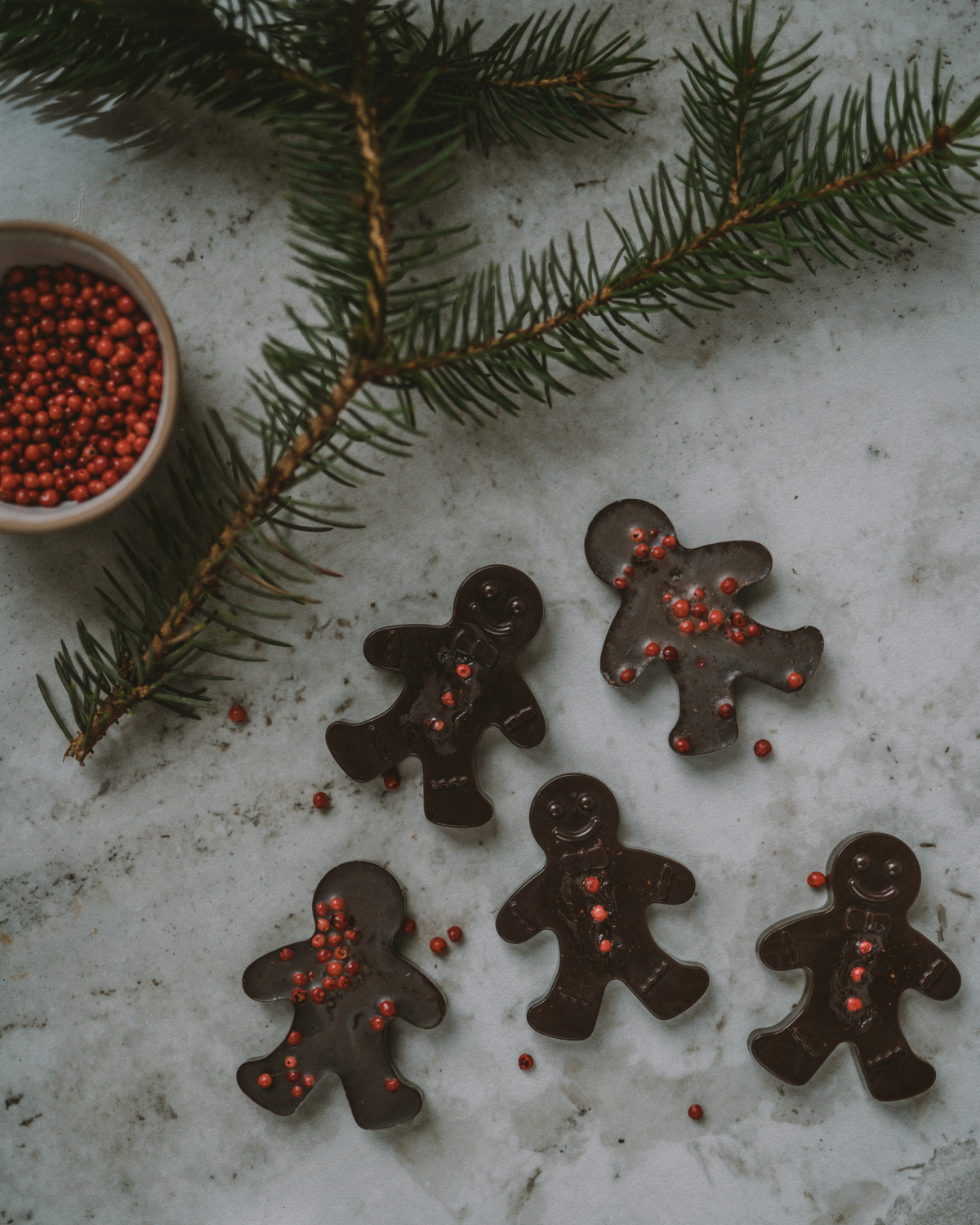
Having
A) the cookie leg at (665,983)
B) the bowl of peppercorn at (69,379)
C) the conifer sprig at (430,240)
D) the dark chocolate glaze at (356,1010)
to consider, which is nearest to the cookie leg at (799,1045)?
the cookie leg at (665,983)

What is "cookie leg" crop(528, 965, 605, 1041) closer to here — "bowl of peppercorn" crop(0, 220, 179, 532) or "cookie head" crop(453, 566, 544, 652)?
"cookie head" crop(453, 566, 544, 652)

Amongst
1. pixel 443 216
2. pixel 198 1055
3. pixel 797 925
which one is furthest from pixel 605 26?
pixel 198 1055

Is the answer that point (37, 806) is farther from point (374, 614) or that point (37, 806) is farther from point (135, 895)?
point (374, 614)

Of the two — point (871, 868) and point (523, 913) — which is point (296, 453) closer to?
point (523, 913)

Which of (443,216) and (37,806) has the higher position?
(443,216)

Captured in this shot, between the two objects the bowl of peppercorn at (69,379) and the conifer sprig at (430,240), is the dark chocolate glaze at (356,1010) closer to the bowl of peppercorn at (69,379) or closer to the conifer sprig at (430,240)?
the conifer sprig at (430,240)

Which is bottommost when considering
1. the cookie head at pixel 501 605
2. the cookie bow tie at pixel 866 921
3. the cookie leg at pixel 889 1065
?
the cookie leg at pixel 889 1065
